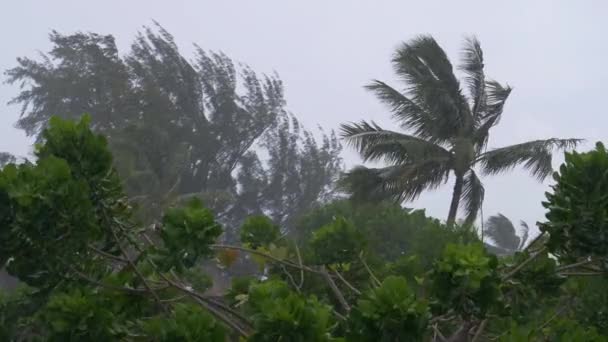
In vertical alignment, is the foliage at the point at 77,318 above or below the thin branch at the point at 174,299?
below

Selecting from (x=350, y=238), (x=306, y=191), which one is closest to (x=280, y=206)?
(x=306, y=191)

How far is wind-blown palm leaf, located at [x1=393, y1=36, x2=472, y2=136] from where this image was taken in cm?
1574

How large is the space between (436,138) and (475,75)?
1521 millimetres

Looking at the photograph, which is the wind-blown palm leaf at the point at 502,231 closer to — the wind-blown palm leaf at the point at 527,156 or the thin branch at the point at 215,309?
the wind-blown palm leaf at the point at 527,156

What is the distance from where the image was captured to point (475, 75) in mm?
16234

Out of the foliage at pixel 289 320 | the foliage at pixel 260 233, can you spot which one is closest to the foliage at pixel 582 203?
the foliage at pixel 289 320

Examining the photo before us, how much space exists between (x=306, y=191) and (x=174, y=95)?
292 inches

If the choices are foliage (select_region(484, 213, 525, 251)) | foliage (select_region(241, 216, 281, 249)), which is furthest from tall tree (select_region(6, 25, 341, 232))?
foliage (select_region(241, 216, 281, 249))

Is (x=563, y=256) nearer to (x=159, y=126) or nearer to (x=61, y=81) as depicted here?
(x=159, y=126)

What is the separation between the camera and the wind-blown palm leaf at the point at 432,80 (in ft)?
51.6

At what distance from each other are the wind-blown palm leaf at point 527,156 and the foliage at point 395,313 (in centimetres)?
1206

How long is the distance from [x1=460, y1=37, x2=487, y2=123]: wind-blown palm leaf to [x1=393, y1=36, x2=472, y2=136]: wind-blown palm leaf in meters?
0.29

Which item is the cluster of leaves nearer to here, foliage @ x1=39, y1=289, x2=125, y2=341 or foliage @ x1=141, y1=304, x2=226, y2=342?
foliage @ x1=39, y1=289, x2=125, y2=341

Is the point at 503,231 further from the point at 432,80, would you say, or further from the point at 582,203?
the point at 582,203
